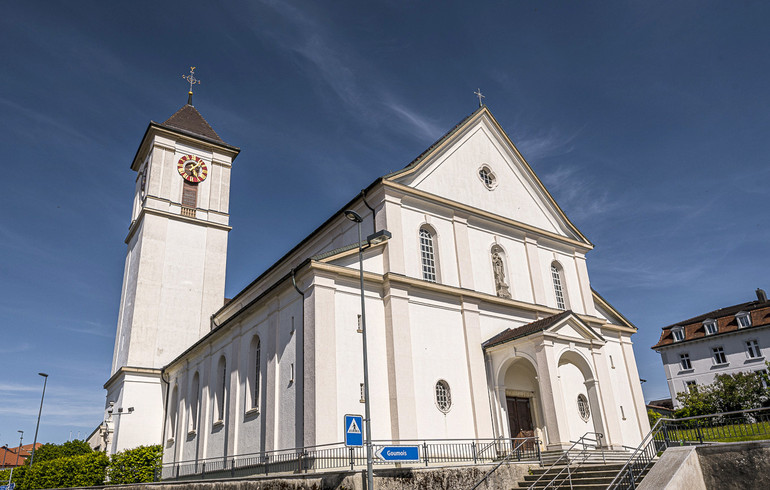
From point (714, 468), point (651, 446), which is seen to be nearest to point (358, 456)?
point (651, 446)

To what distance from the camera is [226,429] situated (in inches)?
938

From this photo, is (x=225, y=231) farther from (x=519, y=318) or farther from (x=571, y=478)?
(x=571, y=478)

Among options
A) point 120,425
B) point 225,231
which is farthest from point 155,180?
point 120,425

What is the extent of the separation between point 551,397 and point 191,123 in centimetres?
3401

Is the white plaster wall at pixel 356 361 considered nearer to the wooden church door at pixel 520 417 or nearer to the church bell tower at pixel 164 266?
the wooden church door at pixel 520 417

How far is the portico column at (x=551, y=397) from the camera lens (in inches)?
734

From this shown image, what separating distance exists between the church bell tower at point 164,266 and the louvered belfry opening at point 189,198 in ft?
0.22

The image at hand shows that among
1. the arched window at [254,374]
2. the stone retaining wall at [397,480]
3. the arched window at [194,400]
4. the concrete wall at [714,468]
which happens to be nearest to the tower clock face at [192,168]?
the arched window at [194,400]

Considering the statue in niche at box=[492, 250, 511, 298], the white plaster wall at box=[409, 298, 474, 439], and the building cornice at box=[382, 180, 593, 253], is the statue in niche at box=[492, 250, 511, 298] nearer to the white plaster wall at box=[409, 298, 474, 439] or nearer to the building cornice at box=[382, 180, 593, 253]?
the building cornice at box=[382, 180, 593, 253]

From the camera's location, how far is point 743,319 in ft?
160

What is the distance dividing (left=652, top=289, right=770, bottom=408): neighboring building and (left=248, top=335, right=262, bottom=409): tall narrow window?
36.7 metres

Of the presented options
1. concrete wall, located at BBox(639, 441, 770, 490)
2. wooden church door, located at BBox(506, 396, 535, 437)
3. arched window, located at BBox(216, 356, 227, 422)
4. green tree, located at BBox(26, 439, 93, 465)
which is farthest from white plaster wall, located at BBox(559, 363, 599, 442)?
green tree, located at BBox(26, 439, 93, 465)

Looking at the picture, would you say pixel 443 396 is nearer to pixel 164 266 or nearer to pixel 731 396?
pixel 164 266

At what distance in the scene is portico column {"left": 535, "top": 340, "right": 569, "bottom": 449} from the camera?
61.2 feet
